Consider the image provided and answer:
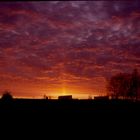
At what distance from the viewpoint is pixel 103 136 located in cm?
1538

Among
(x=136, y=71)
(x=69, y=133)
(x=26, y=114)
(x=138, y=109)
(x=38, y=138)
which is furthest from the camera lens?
(x=136, y=71)

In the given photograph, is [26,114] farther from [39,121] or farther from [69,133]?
[69,133]

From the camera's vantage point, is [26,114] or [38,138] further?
[26,114]

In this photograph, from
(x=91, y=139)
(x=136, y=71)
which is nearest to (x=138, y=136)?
(x=91, y=139)

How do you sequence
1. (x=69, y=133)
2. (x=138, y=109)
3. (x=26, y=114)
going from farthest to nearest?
1. (x=138, y=109)
2. (x=26, y=114)
3. (x=69, y=133)

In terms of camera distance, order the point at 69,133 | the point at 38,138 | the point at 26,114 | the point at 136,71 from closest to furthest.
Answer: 1. the point at 38,138
2. the point at 69,133
3. the point at 26,114
4. the point at 136,71

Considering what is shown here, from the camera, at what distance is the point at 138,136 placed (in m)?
15.9

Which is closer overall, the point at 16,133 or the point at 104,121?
the point at 16,133

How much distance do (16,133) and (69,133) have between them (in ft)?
10.3

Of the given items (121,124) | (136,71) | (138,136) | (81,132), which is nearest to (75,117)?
(81,132)

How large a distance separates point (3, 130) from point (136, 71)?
5795 cm

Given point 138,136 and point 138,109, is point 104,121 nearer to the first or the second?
point 138,136

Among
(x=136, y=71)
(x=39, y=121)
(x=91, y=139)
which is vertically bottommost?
(x=91, y=139)

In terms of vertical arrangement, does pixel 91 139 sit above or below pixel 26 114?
below
